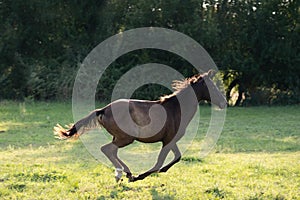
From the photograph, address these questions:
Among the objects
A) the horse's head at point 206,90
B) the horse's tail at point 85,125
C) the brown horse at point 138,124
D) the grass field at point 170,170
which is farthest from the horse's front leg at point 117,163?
the horse's head at point 206,90

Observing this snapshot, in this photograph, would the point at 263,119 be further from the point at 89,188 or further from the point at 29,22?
the point at 29,22

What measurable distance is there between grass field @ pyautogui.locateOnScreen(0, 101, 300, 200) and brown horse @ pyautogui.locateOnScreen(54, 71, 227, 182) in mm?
385

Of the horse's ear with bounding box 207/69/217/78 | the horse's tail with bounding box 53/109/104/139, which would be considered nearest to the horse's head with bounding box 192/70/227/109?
the horse's ear with bounding box 207/69/217/78

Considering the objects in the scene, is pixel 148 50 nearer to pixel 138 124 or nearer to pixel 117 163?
pixel 138 124

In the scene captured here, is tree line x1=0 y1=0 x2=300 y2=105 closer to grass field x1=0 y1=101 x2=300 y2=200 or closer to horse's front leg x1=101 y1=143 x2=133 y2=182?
grass field x1=0 y1=101 x2=300 y2=200

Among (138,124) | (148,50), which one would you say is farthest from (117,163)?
(148,50)

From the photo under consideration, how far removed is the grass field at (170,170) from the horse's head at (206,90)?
4.19 ft

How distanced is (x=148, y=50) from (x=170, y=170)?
14.8 metres

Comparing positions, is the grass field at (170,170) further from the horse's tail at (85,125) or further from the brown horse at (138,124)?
the horse's tail at (85,125)

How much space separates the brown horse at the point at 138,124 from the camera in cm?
779

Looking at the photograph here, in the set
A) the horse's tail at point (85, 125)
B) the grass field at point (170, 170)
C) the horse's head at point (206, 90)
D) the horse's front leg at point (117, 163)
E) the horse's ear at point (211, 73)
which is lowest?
the grass field at point (170, 170)

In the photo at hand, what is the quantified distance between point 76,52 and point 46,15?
7.51ft

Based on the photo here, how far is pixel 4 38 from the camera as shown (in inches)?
917

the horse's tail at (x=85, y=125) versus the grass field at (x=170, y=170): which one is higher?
the horse's tail at (x=85, y=125)
